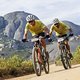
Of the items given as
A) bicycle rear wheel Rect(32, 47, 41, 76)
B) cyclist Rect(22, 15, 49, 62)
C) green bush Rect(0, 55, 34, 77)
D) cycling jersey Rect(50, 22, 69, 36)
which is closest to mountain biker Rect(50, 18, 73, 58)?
cycling jersey Rect(50, 22, 69, 36)

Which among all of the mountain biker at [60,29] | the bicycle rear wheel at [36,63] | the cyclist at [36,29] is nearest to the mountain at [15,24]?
the mountain biker at [60,29]

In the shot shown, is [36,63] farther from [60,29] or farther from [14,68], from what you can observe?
[14,68]

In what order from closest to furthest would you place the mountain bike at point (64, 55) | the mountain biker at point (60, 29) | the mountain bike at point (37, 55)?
the mountain bike at point (37, 55)
the mountain biker at point (60, 29)
the mountain bike at point (64, 55)

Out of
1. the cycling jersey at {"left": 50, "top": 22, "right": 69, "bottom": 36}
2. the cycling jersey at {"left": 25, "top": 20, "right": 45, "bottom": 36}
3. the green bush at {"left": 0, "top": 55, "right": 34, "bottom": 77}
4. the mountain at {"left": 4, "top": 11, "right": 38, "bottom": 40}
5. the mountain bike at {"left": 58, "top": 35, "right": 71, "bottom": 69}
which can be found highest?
the cycling jersey at {"left": 25, "top": 20, "right": 45, "bottom": 36}

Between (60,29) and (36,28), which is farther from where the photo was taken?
(60,29)

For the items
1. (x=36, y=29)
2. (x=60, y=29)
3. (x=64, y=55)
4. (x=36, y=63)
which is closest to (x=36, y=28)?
(x=36, y=29)

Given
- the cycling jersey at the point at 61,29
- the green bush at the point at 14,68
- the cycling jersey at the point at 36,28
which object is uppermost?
the cycling jersey at the point at 36,28

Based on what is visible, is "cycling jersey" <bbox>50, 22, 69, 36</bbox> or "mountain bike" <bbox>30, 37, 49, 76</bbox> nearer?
"mountain bike" <bbox>30, 37, 49, 76</bbox>

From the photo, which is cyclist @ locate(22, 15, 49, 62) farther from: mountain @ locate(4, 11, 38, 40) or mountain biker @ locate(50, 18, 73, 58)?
mountain @ locate(4, 11, 38, 40)

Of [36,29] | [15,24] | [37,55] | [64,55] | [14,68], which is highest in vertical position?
[36,29]

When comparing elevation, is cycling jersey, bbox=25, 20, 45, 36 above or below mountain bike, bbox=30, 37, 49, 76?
above

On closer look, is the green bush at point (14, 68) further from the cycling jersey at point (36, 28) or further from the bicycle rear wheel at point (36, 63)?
the cycling jersey at point (36, 28)

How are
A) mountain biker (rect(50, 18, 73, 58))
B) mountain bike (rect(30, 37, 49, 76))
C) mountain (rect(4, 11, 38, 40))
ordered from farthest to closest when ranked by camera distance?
mountain (rect(4, 11, 38, 40)) < mountain biker (rect(50, 18, 73, 58)) < mountain bike (rect(30, 37, 49, 76))

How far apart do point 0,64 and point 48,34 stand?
6355 mm
